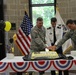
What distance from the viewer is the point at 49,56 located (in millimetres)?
4422

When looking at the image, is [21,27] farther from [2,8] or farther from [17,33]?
[2,8]

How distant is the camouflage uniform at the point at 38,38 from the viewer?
5.90m

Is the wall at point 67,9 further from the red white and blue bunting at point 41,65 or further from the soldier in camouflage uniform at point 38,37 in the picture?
the red white and blue bunting at point 41,65

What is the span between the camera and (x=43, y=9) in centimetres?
881

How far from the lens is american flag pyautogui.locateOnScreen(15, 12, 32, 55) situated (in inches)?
311

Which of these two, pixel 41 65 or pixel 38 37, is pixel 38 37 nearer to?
pixel 38 37

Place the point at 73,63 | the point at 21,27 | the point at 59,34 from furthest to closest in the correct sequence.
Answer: the point at 21,27 < the point at 59,34 < the point at 73,63

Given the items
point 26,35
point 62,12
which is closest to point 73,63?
point 26,35

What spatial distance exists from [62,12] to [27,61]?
175 inches

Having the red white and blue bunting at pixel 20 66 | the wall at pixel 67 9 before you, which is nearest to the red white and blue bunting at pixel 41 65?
the red white and blue bunting at pixel 20 66

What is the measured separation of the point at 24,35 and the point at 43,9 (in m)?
1.45

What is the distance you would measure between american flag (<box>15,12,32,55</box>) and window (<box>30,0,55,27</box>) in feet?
2.51

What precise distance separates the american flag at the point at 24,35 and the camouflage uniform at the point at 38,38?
180cm

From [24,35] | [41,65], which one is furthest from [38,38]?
[24,35]
